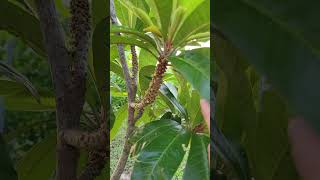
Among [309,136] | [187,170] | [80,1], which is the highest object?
[80,1]

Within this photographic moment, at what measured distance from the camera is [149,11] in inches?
34.5

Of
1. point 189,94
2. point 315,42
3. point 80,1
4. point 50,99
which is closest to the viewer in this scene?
point 315,42

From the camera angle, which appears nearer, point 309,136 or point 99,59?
point 309,136

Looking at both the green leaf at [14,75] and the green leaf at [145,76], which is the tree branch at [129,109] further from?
the green leaf at [14,75]

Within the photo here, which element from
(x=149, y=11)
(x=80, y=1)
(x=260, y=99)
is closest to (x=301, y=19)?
(x=260, y=99)

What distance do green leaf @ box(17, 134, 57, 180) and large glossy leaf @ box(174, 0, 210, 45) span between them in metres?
0.29

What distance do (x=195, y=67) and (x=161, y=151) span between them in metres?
0.18

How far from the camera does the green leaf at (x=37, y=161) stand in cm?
63

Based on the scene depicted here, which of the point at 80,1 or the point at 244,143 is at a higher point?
the point at 80,1

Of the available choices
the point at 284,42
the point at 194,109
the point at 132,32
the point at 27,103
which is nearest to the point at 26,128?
the point at 27,103

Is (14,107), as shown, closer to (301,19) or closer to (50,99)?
(50,99)

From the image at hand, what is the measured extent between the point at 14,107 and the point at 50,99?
6 centimetres

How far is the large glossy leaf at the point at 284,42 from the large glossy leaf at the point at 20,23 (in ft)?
1.09

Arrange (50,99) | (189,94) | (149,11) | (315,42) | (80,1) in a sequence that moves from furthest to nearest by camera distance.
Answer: (189,94) → (149,11) → (50,99) → (80,1) → (315,42)
